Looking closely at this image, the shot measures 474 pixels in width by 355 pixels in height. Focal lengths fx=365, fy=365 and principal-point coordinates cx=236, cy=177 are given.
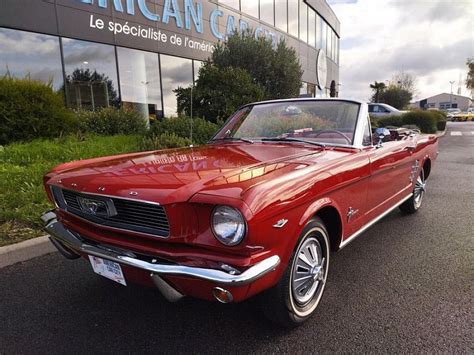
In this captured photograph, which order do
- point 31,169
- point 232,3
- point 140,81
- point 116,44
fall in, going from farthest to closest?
point 232,3 → point 140,81 → point 116,44 → point 31,169

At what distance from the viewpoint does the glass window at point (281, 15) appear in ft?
69.5

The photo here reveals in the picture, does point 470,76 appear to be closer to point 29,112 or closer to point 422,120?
point 422,120

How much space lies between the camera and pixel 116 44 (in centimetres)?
1243

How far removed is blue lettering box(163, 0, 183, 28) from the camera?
13.8m

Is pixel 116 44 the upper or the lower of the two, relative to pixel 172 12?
lower

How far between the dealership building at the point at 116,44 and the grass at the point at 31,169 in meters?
3.42

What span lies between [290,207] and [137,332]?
1319 mm

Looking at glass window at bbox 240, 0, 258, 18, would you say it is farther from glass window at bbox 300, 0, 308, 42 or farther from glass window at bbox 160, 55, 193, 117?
glass window at bbox 300, 0, 308, 42

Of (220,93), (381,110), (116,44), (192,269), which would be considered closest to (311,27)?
(381,110)

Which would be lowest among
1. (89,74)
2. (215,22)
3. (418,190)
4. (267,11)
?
(418,190)

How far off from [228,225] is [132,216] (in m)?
0.63

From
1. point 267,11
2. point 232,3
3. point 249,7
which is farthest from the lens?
point 267,11

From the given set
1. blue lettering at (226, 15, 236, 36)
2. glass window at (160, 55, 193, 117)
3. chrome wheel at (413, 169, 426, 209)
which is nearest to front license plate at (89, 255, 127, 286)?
chrome wheel at (413, 169, 426, 209)

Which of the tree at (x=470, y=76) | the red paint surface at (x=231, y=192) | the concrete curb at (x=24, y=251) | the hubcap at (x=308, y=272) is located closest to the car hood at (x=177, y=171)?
the red paint surface at (x=231, y=192)
